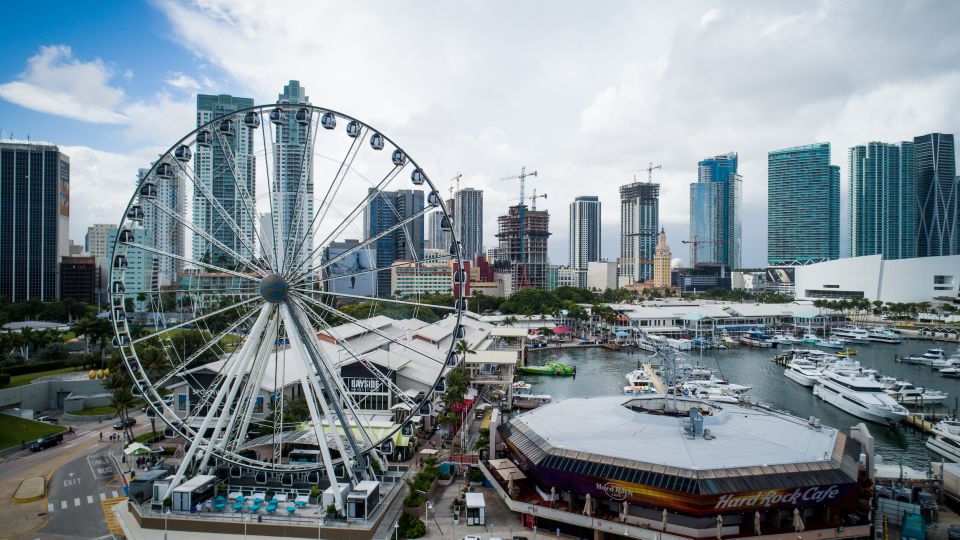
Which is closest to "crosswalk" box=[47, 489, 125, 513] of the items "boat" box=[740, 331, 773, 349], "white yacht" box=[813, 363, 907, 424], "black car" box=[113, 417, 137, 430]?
"black car" box=[113, 417, 137, 430]

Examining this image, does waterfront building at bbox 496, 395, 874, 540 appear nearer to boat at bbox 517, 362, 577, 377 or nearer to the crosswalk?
the crosswalk

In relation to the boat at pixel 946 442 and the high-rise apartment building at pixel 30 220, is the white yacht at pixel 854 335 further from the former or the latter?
the high-rise apartment building at pixel 30 220

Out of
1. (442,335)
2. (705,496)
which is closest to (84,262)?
(442,335)

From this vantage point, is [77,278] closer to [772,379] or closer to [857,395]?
[772,379]

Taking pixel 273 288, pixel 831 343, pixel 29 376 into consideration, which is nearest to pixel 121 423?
pixel 29 376

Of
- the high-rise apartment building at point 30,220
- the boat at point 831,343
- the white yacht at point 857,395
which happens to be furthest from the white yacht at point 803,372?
the high-rise apartment building at point 30,220
